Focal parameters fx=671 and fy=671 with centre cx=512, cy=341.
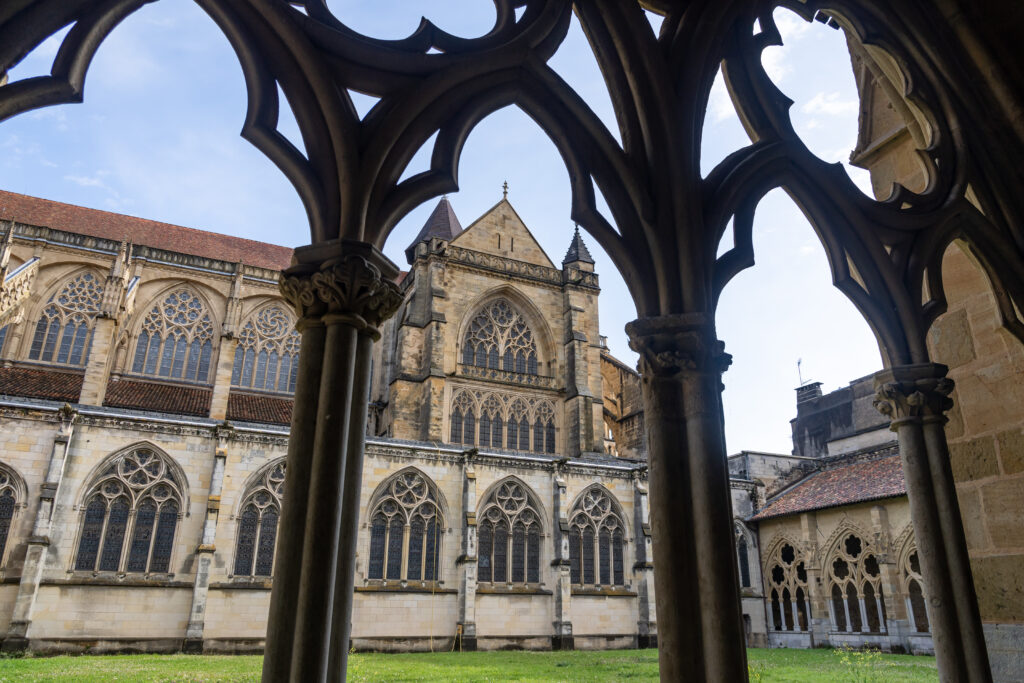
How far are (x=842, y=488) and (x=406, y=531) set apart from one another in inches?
482

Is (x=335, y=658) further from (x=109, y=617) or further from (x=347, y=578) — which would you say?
(x=109, y=617)

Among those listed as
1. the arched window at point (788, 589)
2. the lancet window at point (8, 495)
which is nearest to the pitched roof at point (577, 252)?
the arched window at point (788, 589)

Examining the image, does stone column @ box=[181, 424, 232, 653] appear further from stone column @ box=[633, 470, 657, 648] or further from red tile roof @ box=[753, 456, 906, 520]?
red tile roof @ box=[753, 456, 906, 520]

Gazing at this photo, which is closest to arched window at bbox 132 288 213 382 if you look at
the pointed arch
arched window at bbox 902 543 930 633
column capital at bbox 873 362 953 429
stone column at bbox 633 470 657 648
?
the pointed arch

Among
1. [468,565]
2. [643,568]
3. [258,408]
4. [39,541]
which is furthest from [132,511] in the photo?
[643,568]

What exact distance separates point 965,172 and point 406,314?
20.4 metres

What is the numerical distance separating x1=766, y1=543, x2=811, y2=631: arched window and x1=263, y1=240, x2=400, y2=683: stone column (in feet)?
63.2

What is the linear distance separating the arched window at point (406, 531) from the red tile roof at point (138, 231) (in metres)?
12.2

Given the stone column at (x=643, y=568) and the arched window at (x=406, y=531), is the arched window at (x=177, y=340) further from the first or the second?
the stone column at (x=643, y=568)

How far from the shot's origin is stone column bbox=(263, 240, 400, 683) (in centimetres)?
226

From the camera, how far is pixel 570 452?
74.4 feet

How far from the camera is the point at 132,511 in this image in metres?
14.8

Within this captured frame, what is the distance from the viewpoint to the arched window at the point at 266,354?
22.8 metres

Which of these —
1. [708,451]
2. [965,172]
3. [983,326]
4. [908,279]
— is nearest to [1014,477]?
[983,326]
